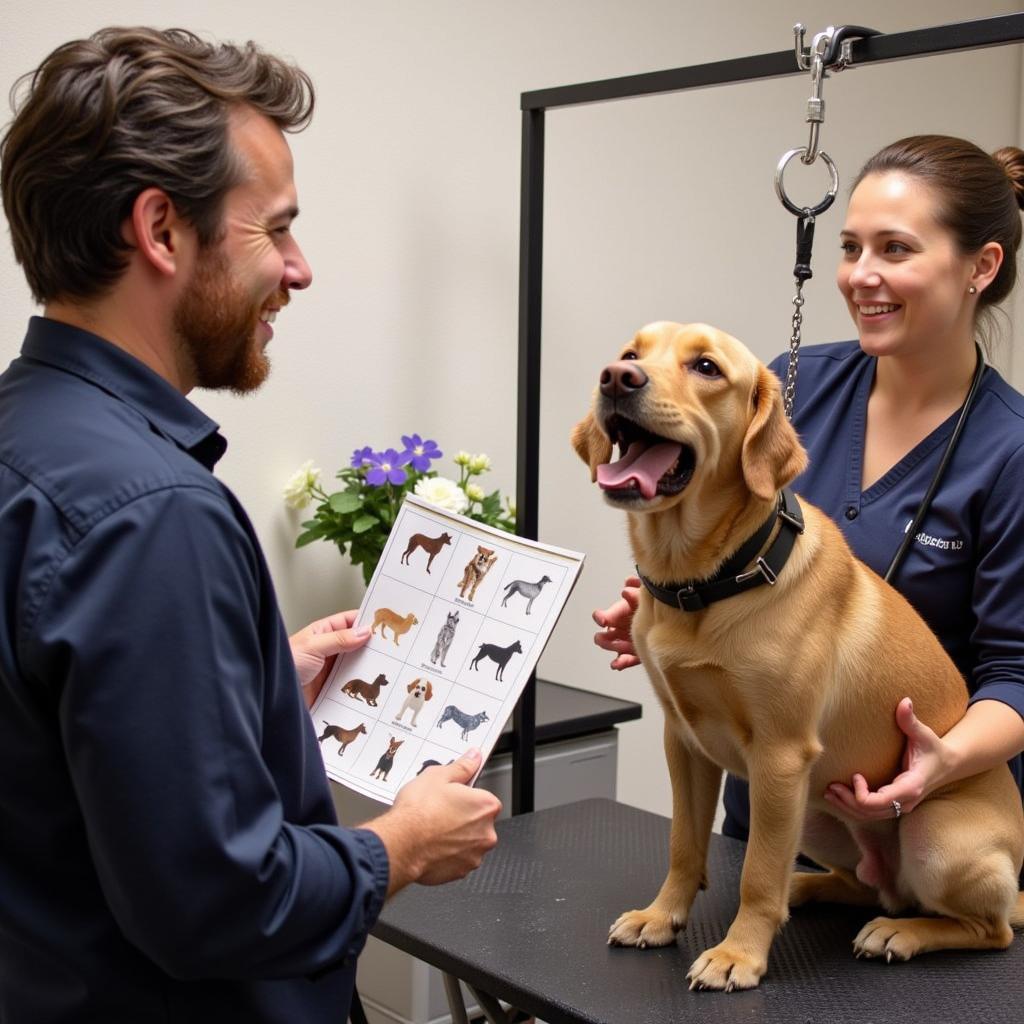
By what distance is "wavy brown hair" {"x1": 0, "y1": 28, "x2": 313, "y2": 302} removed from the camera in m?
0.95

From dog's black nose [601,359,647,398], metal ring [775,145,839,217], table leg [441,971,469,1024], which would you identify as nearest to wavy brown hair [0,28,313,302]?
dog's black nose [601,359,647,398]

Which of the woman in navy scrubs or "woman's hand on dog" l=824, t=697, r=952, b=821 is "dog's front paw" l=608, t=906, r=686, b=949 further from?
the woman in navy scrubs

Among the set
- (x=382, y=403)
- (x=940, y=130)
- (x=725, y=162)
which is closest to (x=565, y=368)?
(x=382, y=403)

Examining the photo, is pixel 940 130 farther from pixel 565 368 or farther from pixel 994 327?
pixel 994 327

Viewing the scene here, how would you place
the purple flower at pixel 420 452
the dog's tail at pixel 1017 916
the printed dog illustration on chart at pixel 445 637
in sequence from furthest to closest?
the purple flower at pixel 420 452
the dog's tail at pixel 1017 916
the printed dog illustration on chart at pixel 445 637

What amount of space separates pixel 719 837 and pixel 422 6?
72.4 inches

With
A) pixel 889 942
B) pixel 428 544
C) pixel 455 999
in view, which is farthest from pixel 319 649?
pixel 889 942

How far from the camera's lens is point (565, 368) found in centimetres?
306

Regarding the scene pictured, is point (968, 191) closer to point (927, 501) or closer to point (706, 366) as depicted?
point (927, 501)

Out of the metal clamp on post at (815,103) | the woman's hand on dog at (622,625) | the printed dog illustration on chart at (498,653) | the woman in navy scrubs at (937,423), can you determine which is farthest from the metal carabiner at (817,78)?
the printed dog illustration on chart at (498,653)

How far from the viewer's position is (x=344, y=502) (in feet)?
8.08

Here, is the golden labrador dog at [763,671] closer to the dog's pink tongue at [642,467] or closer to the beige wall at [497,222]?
the dog's pink tongue at [642,467]

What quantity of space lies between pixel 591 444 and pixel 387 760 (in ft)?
1.47

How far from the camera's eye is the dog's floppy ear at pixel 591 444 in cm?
148
